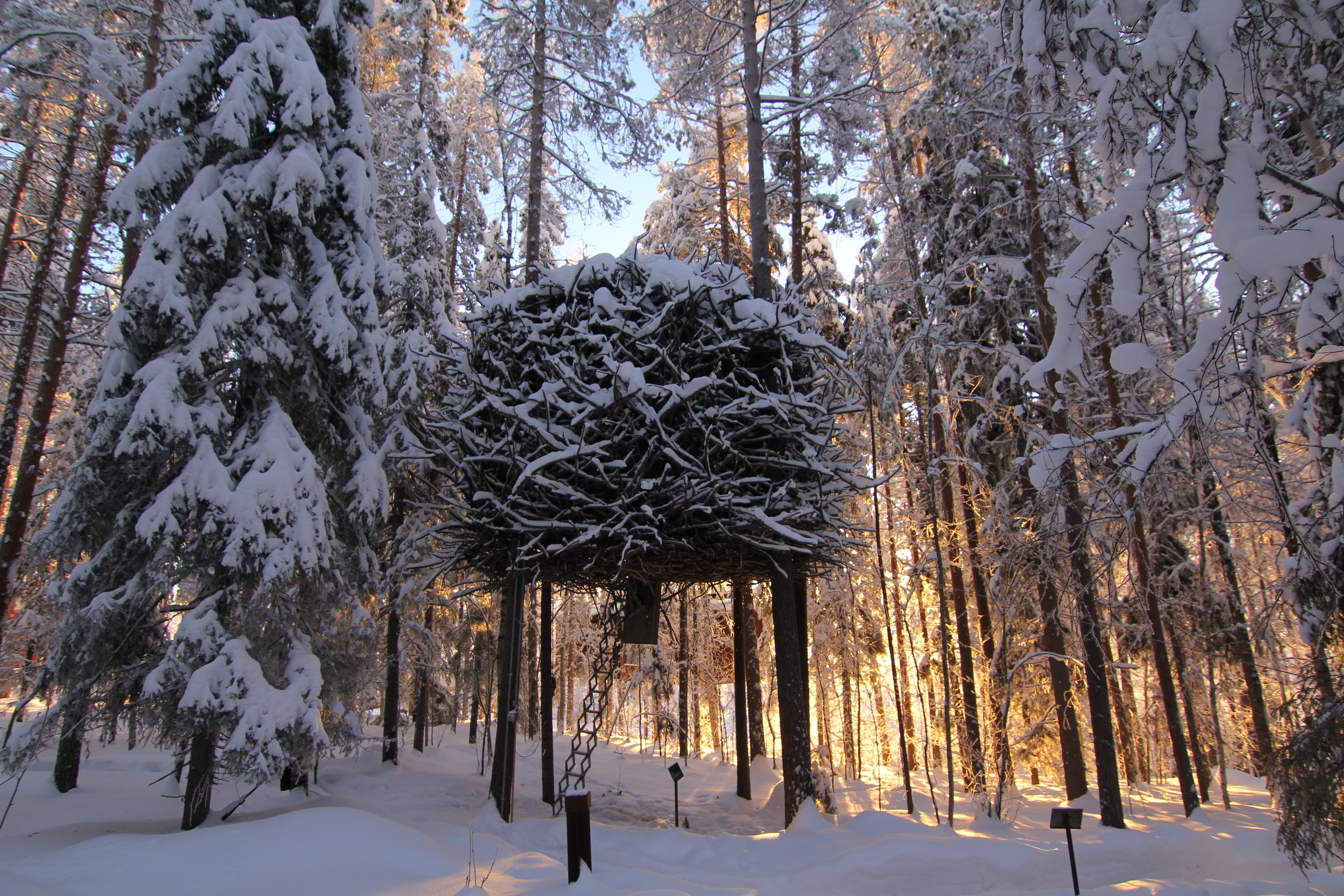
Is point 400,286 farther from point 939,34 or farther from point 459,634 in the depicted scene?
point 939,34

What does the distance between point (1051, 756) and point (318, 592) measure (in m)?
15.7

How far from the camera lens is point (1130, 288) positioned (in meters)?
2.92

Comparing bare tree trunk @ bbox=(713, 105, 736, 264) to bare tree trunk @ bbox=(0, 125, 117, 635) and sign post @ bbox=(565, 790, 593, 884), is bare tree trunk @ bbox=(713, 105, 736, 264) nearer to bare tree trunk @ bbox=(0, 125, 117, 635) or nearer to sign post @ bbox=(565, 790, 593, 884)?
bare tree trunk @ bbox=(0, 125, 117, 635)

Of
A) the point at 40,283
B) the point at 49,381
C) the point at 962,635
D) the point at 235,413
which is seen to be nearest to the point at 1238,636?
the point at 962,635

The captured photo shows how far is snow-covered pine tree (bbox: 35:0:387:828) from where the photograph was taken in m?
5.39

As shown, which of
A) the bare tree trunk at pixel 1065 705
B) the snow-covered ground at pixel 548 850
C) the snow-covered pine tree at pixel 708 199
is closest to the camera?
the snow-covered ground at pixel 548 850

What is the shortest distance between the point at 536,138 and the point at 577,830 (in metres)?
10.1

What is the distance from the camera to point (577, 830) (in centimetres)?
407

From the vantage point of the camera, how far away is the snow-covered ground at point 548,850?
3846 mm

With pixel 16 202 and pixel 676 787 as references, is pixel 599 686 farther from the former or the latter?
pixel 16 202

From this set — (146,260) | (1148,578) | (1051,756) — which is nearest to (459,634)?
(146,260)

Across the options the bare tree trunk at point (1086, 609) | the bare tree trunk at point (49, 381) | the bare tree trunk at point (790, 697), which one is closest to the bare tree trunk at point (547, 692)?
the bare tree trunk at point (790, 697)

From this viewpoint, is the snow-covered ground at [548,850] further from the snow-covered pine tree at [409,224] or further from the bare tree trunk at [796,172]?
the bare tree trunk at [796,172]

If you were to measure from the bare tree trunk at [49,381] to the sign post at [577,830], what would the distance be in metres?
8.06
